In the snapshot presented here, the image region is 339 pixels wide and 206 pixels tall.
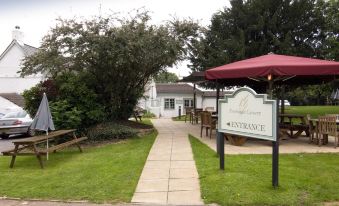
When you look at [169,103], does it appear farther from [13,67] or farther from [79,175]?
[79,175]

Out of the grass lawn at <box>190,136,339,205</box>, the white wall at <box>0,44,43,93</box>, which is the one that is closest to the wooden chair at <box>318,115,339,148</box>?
the grass lawn at <box>190,136,339,205</box>

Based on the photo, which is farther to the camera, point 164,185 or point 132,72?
point 132,72

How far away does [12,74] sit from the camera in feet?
121

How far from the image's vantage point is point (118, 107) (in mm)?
18188

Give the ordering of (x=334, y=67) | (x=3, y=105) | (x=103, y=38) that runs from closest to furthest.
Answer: (x=334, y=67) < (x=103, y=38) < (x=3, y=105)

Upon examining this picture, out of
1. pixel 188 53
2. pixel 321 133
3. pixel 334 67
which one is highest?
pixel 188 53

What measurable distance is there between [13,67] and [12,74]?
2.19 ft

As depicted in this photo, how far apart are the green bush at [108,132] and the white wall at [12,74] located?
23.2 meters

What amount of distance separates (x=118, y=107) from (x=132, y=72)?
1.99 meters

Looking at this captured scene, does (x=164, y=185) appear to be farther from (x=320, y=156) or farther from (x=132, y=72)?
(x=132, y=72)

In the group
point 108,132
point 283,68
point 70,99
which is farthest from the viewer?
point 108,132

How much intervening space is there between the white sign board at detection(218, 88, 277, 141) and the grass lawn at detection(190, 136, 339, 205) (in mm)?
879

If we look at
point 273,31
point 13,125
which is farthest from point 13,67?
point 273,31

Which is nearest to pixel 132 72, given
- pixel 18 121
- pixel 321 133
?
pixel 18 121
